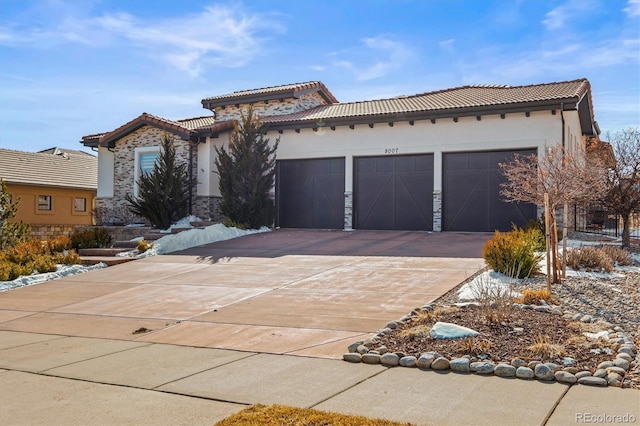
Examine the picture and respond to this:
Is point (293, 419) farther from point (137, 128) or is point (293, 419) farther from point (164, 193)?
point (137, 128)

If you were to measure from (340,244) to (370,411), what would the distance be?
1280 cm

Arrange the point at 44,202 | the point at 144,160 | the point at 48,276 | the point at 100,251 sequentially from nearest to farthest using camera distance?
the point at 48,276
the point at 100,251
the point at 144,160
the point at 44,202

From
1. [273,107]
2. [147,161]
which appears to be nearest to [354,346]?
[147,161]

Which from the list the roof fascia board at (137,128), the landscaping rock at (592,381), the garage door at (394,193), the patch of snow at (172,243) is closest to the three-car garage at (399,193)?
the garage door at (394,193)

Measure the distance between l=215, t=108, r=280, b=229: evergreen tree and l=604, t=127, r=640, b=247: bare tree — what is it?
11.9m

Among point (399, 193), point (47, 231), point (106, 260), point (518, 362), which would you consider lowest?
point (518, 362)

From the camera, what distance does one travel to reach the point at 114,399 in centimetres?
530

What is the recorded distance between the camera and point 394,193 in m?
22.0

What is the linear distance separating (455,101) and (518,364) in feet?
57.1

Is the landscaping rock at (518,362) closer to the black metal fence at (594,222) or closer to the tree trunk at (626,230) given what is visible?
the tree trunk at (626,230)

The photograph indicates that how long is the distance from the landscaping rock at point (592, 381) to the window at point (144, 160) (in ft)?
70.3

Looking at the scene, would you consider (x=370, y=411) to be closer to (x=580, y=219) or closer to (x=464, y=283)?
(x=464, y=283)

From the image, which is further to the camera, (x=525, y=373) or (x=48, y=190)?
(x=48, y=190)

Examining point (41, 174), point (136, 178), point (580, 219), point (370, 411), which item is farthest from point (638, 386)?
point (41, 174)
